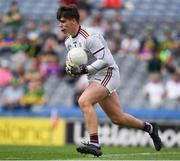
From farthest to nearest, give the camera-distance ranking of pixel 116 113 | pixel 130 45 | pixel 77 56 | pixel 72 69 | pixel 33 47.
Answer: pixel 33 47, pixel 130 45, pixel 116 113, pixel 72 69, pixel 77 56

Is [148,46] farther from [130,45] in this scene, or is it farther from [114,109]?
[114,109]

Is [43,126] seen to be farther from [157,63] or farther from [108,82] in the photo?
[108,82]

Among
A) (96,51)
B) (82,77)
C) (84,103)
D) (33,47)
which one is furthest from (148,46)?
(84,103)

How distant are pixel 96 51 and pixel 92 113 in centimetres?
94

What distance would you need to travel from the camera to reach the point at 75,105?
858 inches

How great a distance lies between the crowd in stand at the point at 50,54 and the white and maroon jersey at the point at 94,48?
938 cm

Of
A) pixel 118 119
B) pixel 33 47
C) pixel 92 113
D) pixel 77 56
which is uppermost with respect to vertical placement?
pixel 33 47

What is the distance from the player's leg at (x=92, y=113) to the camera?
426 inches

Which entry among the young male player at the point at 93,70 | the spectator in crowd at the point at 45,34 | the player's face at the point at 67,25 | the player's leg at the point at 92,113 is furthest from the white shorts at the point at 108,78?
the spectator in crowd at the point at 45,34

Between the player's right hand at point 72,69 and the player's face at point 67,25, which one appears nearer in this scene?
the player's right hand at point 72,69

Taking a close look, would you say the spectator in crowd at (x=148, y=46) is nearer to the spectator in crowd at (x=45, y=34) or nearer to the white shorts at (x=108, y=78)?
the spectator in crowd at (x=45, y=34)

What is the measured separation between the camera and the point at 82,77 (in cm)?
2214

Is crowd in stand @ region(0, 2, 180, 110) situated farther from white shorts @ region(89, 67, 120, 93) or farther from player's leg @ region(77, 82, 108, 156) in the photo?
player's leg @ region(77, 82, 108, 156)

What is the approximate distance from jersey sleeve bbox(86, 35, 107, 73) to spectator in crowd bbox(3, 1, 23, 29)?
1469cm
